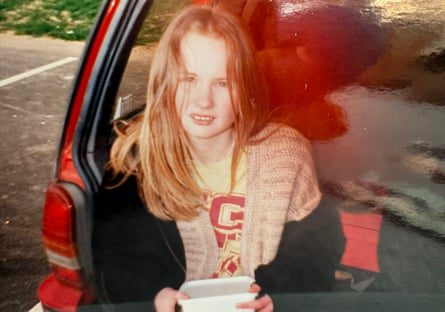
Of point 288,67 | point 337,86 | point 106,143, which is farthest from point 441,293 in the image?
point 106,143

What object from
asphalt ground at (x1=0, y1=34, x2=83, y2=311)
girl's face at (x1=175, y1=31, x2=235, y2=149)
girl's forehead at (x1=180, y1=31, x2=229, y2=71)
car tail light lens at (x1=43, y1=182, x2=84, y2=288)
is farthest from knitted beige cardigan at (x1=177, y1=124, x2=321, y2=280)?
asphalt ground at (x1=0, y1=34, x2=83, y2=311)

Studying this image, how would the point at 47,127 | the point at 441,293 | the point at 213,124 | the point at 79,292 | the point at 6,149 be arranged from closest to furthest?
the point at 213,124 < the point at 441,293 < the point at 79,292 < the point at 6,149 < the point at 47,127

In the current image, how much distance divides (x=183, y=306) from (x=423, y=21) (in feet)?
3.01

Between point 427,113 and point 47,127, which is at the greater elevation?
point 427,113

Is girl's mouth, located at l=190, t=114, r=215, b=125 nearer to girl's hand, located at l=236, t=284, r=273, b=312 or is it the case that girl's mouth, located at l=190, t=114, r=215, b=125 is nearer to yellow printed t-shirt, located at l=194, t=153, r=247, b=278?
yellow printed t-shirt, located at l=194, t=153, r=247, b=278

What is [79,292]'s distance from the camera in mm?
1803

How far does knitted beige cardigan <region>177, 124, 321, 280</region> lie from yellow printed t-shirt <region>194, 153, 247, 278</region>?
0.7 inches

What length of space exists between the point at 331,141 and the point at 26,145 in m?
3.28

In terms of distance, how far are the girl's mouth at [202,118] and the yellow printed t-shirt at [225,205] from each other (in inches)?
4.2

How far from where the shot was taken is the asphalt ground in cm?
308

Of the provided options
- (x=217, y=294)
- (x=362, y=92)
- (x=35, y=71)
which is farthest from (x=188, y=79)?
(x=35, y=71)

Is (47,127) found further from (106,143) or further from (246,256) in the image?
(246,256)

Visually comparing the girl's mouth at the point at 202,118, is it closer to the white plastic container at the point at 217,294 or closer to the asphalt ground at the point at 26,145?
the white plastic container at the point at 217,294

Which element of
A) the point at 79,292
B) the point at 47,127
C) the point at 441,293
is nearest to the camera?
the point at 441,293
